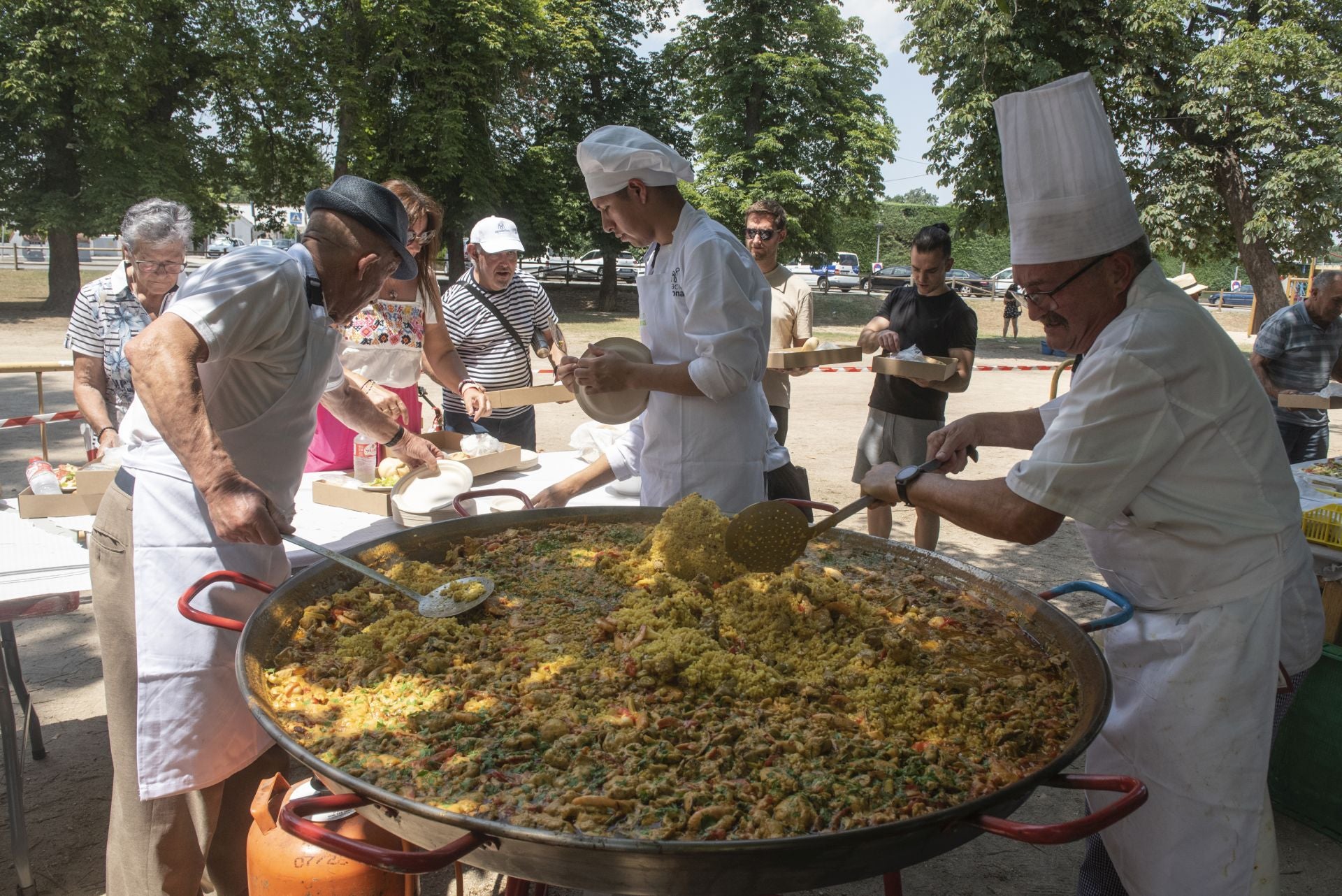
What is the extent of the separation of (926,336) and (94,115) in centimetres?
2135

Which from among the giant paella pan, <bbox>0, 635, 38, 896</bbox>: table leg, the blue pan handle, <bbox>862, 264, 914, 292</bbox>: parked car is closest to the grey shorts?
the giant paella pan

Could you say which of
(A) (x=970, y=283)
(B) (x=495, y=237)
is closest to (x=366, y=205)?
(B) (x=495, y=237)

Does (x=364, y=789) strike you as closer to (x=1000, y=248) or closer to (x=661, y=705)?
(x=661, y=705)

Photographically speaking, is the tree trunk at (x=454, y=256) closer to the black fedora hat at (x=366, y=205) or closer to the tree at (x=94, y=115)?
the tree at (x=94, y=115)

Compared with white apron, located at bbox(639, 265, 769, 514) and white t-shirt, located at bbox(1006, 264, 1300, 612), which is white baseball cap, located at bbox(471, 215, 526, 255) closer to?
white apron, located at bbox(639, 265, 769, 514)

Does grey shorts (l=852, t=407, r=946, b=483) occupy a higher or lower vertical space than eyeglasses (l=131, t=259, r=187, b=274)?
lower

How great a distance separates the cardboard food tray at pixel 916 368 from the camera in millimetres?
4824

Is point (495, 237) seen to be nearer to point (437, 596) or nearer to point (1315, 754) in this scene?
point (437, 596)

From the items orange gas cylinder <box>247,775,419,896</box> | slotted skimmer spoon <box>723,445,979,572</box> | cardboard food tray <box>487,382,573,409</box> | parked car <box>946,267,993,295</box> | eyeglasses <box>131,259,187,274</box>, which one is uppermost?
parked car <box>946,267,993,295</box>

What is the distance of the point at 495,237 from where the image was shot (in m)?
4.81

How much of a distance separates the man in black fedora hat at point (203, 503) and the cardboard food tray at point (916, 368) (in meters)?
3.09

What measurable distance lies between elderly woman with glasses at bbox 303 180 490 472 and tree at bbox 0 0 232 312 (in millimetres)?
19469

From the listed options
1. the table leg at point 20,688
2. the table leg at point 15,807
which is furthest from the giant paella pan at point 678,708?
the table leg at point 20,688

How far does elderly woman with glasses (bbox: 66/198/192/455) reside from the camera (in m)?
4.05
